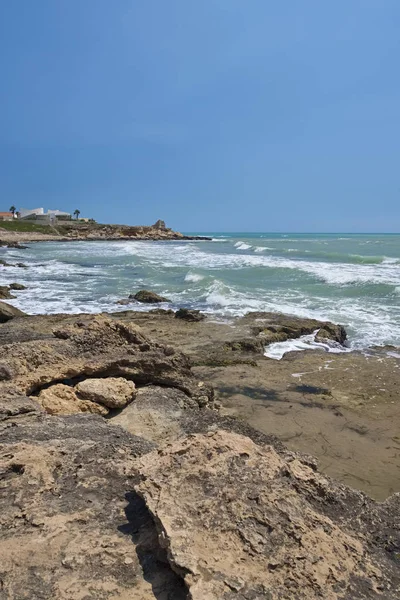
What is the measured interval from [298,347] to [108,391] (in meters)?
7.85

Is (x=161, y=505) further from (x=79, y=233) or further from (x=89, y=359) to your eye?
(x=79, y=233)

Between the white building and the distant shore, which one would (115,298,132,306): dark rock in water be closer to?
the distant shore

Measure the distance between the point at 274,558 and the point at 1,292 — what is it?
57.7 feet

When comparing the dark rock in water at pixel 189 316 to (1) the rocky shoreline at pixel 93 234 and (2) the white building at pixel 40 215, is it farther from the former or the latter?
(2) the white building at pixel 40 215

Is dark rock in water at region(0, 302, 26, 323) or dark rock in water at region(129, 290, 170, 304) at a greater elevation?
dark rock in water at region(0, 302, 26, 323)

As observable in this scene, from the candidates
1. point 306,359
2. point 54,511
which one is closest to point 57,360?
point 54,511

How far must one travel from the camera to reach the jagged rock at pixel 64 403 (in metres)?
4.75

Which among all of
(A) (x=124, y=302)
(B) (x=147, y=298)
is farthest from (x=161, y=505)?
(B) (x=147, y=298)

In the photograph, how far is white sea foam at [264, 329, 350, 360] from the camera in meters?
11.6

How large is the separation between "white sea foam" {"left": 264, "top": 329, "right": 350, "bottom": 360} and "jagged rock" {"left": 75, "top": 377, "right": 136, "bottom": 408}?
654cm

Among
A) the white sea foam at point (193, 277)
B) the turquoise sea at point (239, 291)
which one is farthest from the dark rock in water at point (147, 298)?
the white sea foam at point (193, 277)

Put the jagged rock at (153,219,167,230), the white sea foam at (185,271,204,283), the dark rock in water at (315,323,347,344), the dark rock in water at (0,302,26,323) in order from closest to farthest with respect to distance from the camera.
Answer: the dark rock in water at (0,302,26,323), the dark rock in water at (315,323,347,344), the white sea foam at (185,271,204,283), the jagged rock at (153,219,167,230)

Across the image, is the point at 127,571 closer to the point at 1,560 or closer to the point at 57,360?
the point at 1,560

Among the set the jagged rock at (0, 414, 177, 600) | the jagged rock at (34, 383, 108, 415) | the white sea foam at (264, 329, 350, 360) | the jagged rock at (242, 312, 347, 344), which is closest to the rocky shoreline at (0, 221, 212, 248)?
the jagged rock at (242, 312, 347, 344)
